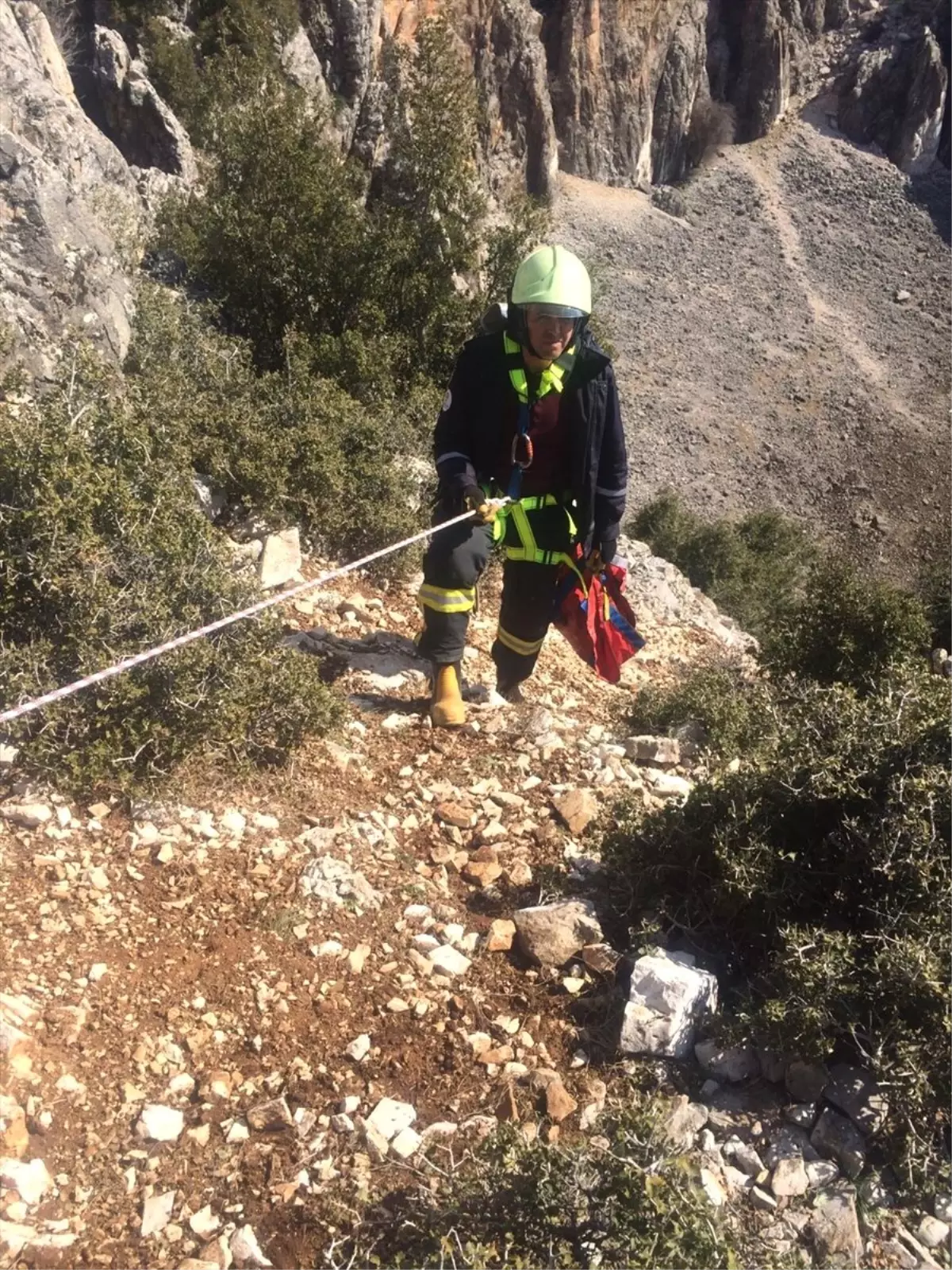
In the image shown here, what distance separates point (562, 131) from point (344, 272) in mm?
42261

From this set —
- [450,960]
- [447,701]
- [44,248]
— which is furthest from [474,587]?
[44,248]

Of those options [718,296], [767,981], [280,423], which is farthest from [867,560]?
[767,981]

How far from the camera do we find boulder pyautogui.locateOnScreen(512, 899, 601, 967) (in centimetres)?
294

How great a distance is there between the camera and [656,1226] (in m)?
1.82

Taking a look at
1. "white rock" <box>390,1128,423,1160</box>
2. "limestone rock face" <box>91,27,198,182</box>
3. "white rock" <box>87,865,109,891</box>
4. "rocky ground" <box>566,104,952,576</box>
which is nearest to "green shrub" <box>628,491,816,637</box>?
"rocky ground" <box>566,104,952,576</box>

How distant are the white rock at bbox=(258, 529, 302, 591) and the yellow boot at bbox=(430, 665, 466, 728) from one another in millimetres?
1450

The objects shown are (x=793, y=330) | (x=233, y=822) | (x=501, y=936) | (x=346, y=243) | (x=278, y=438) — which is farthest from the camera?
(x=793, y=330)

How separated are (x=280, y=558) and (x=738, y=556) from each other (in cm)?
1548

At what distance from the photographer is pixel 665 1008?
8.53 ft

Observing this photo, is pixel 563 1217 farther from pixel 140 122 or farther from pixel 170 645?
pixel 140 122

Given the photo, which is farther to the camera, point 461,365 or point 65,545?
point 461,365

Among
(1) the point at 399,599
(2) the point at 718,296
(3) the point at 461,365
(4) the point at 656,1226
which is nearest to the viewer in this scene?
(4) the point at 656,1226

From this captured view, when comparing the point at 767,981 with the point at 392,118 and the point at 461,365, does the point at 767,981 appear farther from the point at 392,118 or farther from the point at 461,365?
the point at 392,118

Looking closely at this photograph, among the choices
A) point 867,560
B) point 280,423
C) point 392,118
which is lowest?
point 867,560
